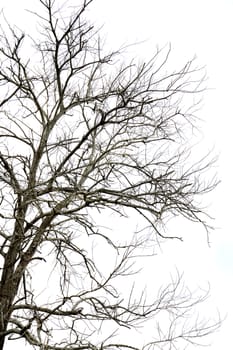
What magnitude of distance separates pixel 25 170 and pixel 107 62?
1.59m

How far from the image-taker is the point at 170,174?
9875 mm

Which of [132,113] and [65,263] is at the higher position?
[132,113]

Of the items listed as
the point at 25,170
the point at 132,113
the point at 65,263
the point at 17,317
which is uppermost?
the point at 132,113

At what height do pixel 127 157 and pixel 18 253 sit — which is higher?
pixel 127 157

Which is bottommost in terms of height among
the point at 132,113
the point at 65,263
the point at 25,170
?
the point at 65,263

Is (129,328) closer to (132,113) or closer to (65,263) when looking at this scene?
(65,263)

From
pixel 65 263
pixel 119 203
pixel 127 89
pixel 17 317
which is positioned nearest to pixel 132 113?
pixel 127 89

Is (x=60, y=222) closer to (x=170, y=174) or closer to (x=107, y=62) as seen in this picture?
(x=170, y=174)

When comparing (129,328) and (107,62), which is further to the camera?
(107,62)

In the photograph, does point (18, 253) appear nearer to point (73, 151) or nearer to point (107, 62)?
point (73, 151)

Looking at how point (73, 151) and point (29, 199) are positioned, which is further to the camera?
point (73, 151)

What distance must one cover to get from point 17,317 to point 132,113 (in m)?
2.59

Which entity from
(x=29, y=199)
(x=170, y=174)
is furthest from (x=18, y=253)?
(x=170, y=174)

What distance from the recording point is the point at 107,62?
1031cm
